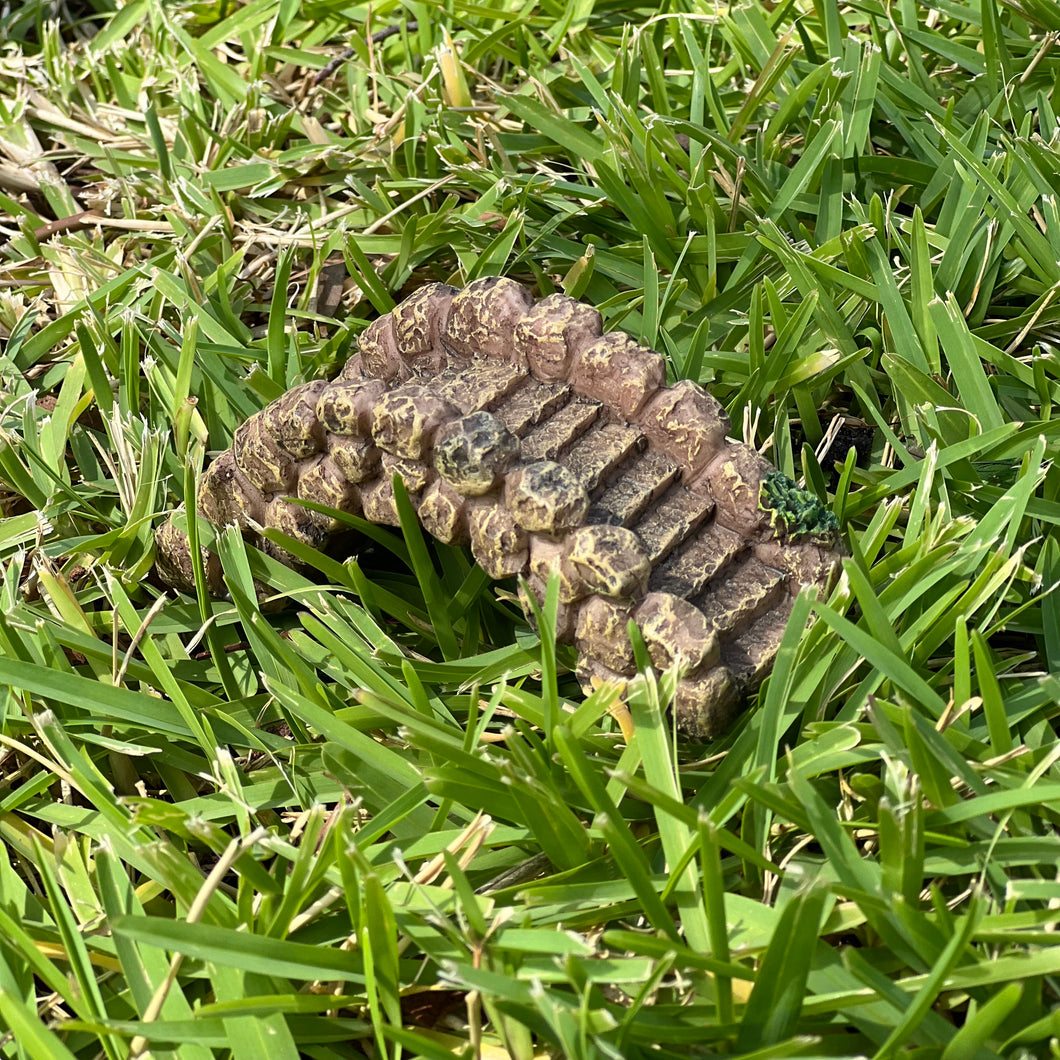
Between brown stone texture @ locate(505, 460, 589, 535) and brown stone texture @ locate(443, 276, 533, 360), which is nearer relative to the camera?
brown stone texture @ locate(505, 460, 589, 535)

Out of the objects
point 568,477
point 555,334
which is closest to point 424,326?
point 555,334

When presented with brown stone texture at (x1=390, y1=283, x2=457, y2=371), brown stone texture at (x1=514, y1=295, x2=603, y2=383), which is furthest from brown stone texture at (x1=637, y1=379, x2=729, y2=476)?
brown stone texture at (x1=390, y1=283, x2=457, y2=371)

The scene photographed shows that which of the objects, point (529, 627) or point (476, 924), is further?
point (529, 627)

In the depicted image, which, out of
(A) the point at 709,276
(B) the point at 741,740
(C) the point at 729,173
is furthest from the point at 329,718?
(C) the point at 729,173

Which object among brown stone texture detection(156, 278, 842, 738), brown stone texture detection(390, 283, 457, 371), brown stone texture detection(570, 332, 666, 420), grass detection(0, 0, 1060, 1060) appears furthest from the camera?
brown stone texture detection(390, 283, 457, 371)

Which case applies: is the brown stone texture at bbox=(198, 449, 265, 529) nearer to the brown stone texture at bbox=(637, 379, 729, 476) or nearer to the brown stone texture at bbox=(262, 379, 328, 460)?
the brown stone texture at bbox=(262, 379, 328, 460)

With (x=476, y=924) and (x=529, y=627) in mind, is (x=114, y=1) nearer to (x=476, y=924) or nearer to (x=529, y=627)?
(x=529, y=627)

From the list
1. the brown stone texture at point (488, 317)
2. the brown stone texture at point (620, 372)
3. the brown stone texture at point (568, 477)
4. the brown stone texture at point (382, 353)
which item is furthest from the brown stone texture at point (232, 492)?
the brown stone texture at point (620, 372)
